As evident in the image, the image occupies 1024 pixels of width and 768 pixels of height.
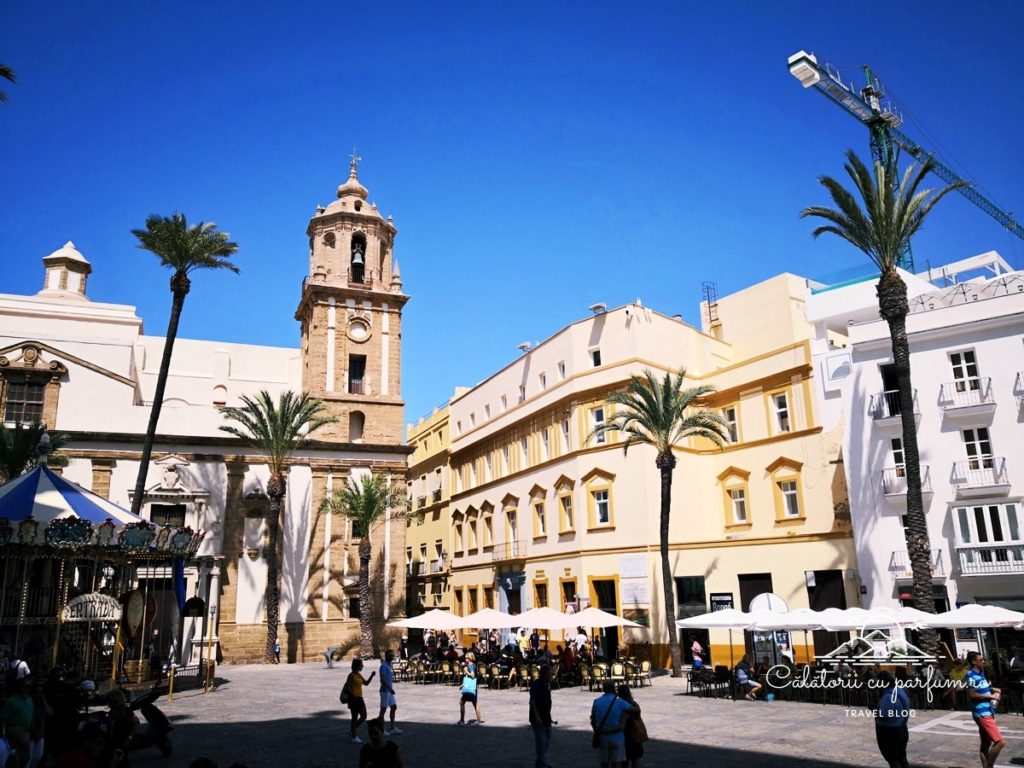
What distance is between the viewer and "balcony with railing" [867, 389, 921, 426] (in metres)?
28.0

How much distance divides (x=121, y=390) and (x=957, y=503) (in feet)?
127

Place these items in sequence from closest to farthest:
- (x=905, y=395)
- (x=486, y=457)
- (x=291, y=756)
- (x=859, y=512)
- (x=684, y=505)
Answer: (x=291, y=756) < (x=905, y=395) < (x=859, y=512) < (x=684, y=505) < (x=486, y=457)

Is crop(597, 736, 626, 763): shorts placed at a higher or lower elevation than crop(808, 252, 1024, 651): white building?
lower

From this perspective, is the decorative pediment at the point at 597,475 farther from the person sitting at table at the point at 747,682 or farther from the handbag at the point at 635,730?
the handbag at the point at 635,730

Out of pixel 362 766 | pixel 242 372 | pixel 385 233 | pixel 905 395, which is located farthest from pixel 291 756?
pixel 242 372

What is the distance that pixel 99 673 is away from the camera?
961 inches

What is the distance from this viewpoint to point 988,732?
1155 centimetres

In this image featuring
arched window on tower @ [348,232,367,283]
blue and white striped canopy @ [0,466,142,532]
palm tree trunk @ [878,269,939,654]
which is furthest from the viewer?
arched window on tower @ [348,232,367,283]

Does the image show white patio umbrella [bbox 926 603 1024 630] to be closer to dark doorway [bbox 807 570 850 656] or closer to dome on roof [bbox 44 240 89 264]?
dark doorway [bbox 807 570 850 656]

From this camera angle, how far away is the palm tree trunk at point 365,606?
133 feet

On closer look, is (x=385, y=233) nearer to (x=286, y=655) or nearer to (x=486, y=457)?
(x=486, y=457)

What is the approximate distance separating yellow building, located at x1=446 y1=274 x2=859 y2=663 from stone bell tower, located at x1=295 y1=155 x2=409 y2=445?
24.0ft

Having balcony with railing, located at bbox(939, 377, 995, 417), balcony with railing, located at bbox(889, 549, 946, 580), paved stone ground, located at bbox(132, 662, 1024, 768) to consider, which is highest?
balcony with railing, located at bbox(939, 377, 995, 417)

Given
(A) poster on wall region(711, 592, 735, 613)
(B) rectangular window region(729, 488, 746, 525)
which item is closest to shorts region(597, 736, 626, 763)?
(A) poster on wall region(711, 592, 735, 613)
